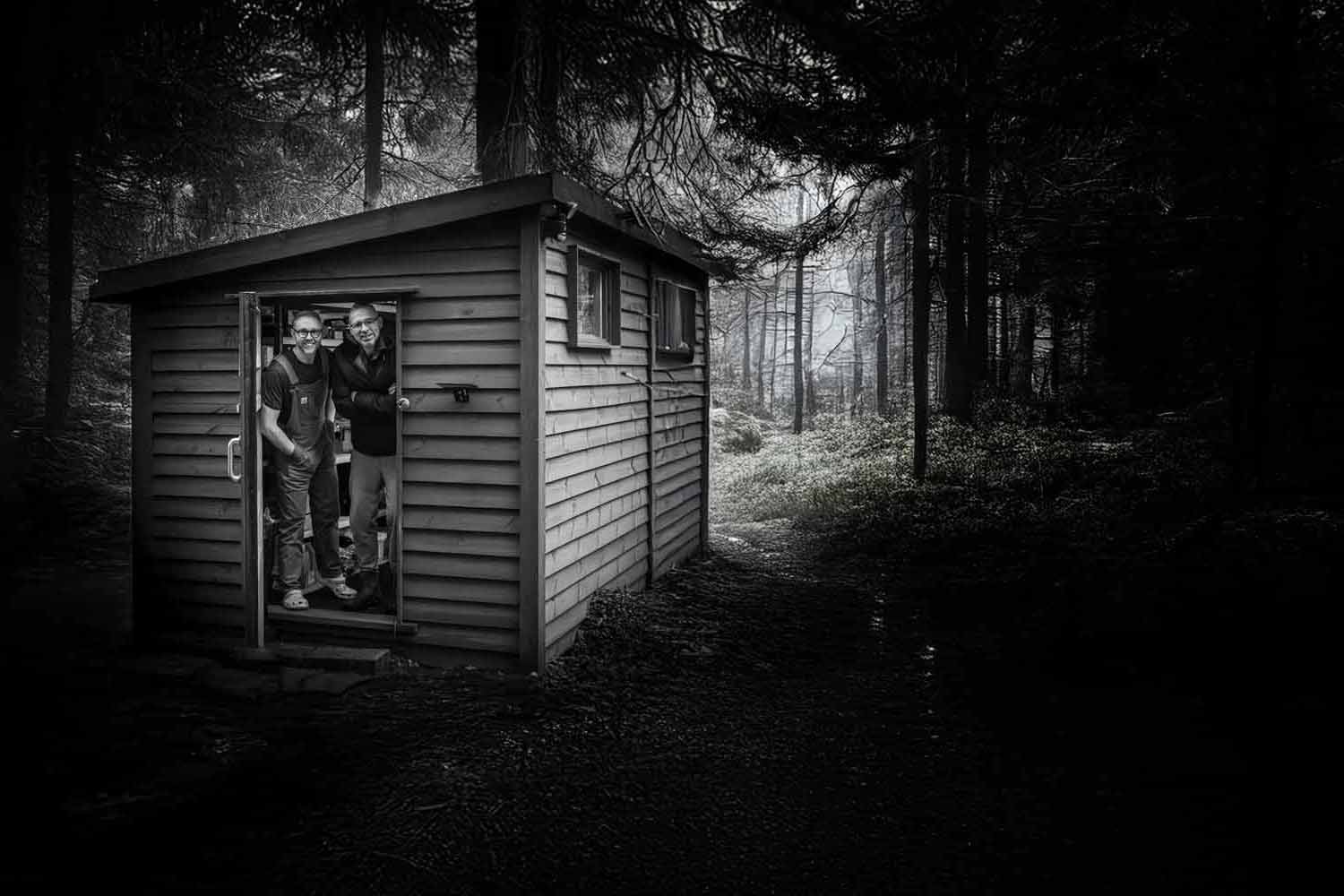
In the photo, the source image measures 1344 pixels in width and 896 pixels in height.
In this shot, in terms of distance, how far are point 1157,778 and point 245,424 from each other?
610 centimetres

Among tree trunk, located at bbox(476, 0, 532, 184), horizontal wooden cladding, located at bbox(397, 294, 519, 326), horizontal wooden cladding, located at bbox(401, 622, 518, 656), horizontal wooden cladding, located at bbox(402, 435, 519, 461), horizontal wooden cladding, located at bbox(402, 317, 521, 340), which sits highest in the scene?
tree trunk, located at bbox(476, 0, 532, 184)

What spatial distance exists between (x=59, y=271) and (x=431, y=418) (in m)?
11.6

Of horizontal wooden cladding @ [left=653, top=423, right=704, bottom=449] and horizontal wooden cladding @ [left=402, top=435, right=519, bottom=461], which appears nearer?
horizontal wooden cladding @ [left=402, top=435, right=519, bottom=461]

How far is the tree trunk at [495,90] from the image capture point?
9.07 meters

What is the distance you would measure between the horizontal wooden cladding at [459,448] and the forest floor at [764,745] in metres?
1.55

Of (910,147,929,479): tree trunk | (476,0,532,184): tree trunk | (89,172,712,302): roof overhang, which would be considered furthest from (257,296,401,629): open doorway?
(910,147,929,479): tree trunk

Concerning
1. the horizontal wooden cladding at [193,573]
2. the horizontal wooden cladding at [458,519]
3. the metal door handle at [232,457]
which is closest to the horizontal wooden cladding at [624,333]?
the horizontal wooden cladding at [458,519]

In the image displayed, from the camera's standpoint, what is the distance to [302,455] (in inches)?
265

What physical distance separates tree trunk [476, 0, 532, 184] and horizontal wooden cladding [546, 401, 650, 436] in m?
3.06

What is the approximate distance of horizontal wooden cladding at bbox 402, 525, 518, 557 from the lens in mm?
5938

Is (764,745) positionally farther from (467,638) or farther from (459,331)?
(459,331)

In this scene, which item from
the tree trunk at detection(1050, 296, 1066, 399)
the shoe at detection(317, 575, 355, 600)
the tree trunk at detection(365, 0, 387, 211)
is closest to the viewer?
the shoe at detection(317, 575, 355, 600)

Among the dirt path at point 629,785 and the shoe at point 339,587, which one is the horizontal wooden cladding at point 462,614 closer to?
the dirt path at point 629,785

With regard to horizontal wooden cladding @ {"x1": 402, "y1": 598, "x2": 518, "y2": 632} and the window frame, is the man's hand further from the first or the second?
the window frame
